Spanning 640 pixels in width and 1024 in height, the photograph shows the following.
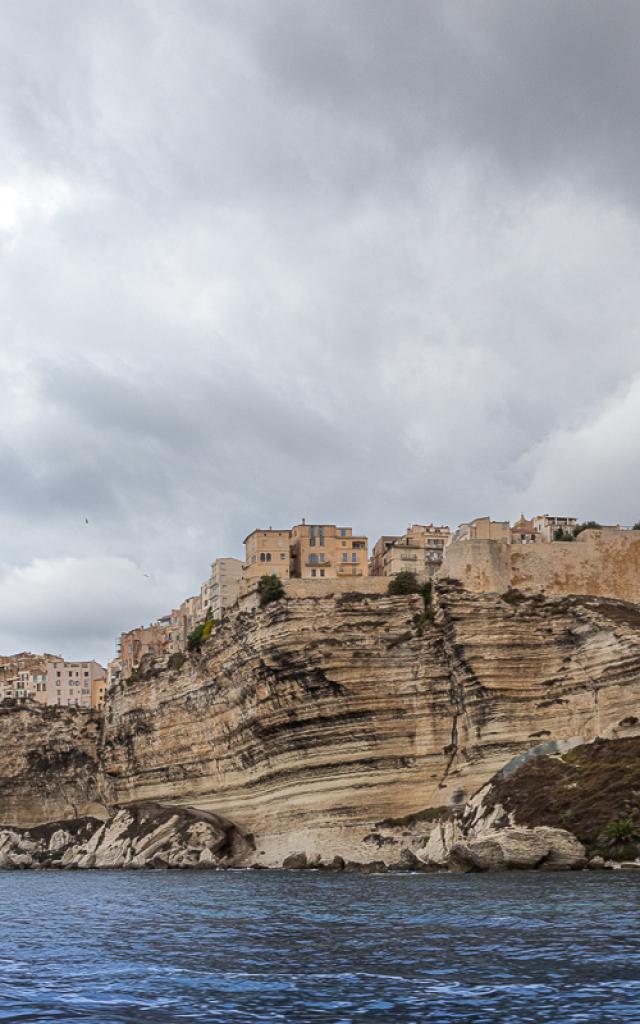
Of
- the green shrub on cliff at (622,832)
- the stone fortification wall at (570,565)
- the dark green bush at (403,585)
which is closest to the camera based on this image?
the green shrub on cliff at (622,832)

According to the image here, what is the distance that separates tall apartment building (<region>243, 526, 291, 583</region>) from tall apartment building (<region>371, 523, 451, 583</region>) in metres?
8.89

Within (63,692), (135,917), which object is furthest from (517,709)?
(63,692)

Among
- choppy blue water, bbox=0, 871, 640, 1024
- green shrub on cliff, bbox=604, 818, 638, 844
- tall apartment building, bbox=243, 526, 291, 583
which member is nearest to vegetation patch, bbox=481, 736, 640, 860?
green shrub on cliff, bbox=604, 818, 638, 844

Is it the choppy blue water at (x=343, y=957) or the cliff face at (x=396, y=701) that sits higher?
the cliff face at (x=396, y=701)

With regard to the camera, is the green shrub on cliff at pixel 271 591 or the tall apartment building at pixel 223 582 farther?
the tall apartment building at pixel 223 582

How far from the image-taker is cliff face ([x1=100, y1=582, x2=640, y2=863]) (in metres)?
66.2

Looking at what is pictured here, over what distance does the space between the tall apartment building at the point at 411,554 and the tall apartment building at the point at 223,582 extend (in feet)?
50.9

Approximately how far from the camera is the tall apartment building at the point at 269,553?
93250 millimetres

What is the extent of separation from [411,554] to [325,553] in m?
7.34

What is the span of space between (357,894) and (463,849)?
1199 centimetres

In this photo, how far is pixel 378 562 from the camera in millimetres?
105750

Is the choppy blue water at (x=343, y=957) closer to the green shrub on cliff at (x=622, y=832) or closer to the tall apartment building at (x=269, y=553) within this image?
the green shrub on cliff at (x=622, y=832)

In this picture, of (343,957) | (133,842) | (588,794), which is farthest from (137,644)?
(343,957)

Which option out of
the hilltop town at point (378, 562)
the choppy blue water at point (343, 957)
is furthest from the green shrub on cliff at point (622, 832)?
the hilltop town at point (378, 562)
